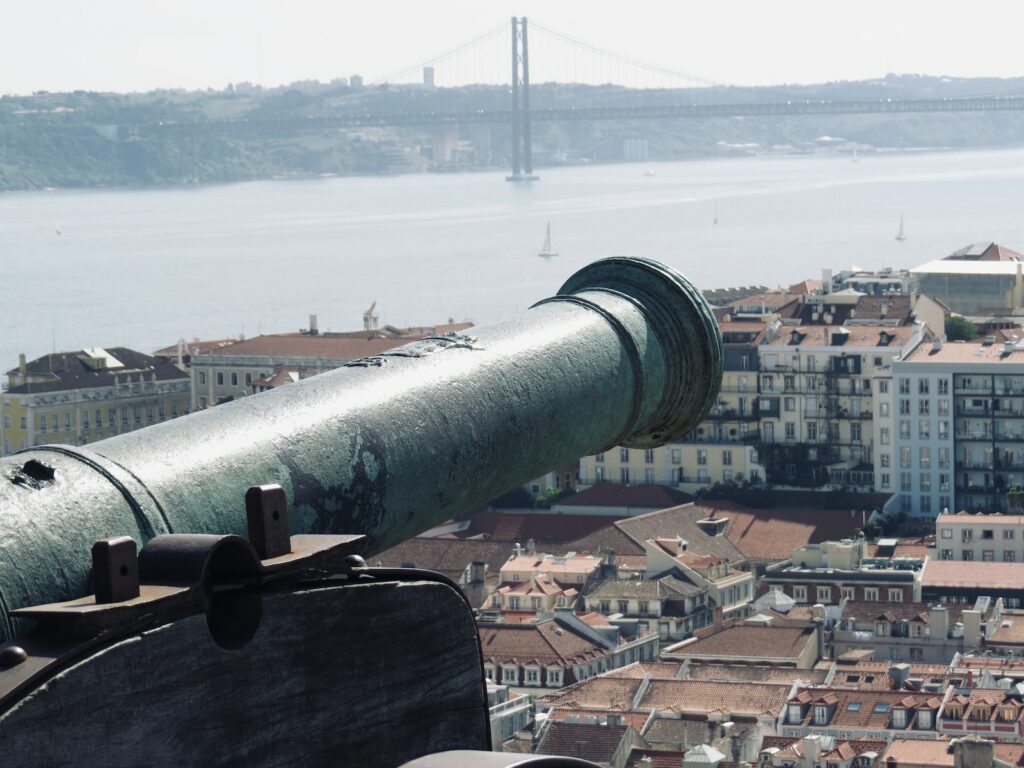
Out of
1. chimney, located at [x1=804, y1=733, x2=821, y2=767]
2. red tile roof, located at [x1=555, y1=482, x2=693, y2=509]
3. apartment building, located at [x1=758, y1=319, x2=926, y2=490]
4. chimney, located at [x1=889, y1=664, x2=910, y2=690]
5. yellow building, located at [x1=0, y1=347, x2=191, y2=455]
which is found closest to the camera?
chimney, located at [x1=804, y1=733, x2=821, y2=767]

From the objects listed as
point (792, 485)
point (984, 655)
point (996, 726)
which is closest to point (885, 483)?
point (792, 485)

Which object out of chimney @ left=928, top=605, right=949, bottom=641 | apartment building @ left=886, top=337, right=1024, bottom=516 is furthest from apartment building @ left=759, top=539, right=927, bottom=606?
apartment building @ left=886, top=337, right=1024, bottom=516

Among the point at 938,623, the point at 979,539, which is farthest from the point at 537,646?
the point at 979,539

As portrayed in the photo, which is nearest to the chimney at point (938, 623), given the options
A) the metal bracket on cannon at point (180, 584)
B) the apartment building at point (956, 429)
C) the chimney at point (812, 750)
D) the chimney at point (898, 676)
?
the chimney at point (898, 676)

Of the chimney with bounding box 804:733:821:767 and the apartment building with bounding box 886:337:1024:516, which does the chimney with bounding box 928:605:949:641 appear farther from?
the apartment building with bounding box 886:337:1024:516


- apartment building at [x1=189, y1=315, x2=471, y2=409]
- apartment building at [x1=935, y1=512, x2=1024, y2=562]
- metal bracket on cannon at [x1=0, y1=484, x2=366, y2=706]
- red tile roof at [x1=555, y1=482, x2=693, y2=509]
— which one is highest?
metal bracket on cannon at [x1=0, y1=484, x2=366, y2=706]

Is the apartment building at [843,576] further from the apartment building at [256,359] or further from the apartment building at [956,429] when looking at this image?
the apartment building at [256,359]

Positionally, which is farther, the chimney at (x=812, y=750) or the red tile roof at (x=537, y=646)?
the red tile roof at (x=537, y=646)
